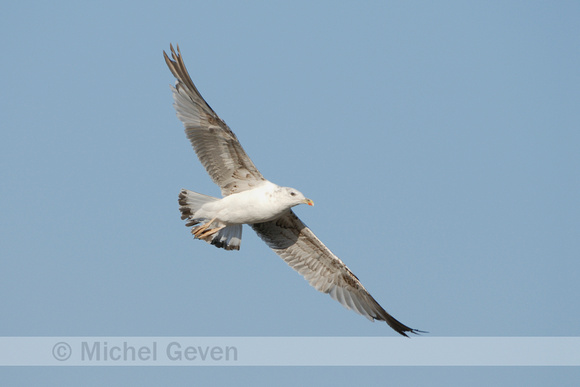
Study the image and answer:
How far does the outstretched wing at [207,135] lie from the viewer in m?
13.1

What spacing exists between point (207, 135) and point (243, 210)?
1486 millimetres

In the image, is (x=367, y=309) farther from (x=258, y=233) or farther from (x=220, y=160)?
(x=220, y=160)

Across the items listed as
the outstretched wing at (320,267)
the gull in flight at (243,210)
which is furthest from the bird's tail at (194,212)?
the outstretched wing at (320,267)

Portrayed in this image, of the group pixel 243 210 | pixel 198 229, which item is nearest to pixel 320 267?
pixel 243 210

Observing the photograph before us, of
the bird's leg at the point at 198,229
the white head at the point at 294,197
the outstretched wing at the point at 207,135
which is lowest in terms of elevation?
the bird's leg at the point at 198,229

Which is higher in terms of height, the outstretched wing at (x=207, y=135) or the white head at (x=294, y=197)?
the outstretched wing at (x=207, y=135)

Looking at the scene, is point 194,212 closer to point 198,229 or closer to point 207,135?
point 198,229

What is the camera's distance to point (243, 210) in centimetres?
1324

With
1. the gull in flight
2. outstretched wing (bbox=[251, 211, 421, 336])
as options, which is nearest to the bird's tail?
the gull in flight

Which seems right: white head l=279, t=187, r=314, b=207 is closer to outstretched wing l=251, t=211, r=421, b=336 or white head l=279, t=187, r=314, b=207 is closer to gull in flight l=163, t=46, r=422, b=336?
gull in flight l=163, t=46, r=422, b=336

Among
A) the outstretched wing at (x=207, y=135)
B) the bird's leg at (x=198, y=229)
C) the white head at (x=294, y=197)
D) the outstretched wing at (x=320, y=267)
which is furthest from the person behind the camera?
the outstretched wing at (x=320, y=267)

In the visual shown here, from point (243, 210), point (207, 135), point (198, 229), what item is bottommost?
point (198, 229)

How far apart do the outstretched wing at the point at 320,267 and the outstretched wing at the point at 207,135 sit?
1564 millimetres

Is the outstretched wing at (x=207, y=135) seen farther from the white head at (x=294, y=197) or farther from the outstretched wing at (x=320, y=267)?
the outstretched wing at (x=320, y=267)
